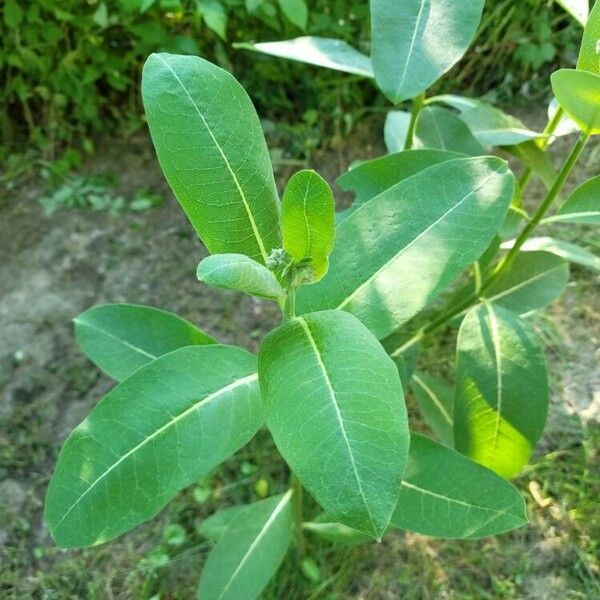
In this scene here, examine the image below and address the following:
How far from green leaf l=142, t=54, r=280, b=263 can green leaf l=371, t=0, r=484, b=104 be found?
234 millimetres

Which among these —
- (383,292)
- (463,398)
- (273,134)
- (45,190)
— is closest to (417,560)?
(463,398)

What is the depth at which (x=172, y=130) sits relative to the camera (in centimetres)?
86

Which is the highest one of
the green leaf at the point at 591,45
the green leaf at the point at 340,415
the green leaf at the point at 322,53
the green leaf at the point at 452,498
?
the green leaf at the point at 591,45

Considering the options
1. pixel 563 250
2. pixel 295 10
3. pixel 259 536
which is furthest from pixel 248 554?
pixel 295 10

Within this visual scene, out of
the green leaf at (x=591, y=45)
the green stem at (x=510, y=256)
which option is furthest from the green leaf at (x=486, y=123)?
the green leaf at (x=591, y=45)

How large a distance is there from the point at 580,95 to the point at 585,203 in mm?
180

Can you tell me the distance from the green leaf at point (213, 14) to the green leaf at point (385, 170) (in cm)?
97

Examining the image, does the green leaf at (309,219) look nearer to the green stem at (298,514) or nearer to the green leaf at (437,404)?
the green stem at (298,514)

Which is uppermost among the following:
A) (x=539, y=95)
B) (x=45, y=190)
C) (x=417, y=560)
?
(x=539, y=95)

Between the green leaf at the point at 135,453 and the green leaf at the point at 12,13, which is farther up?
the green leaf at the point at 12,13

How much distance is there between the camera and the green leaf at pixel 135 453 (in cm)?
88

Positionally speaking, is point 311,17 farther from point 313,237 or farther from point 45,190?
point 313,237

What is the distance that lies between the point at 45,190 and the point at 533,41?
5.58 ft

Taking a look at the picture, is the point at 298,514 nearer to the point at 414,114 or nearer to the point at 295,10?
the point at 414,114
